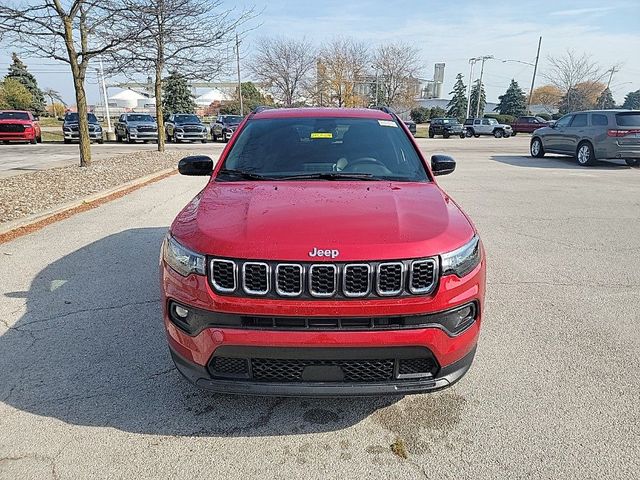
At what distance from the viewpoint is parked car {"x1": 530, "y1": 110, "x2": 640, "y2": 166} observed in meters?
14.2

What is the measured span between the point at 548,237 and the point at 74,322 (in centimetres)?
602

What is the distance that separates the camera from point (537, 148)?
18.8 meters

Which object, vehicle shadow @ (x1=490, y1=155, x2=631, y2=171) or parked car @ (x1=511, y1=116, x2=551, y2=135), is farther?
parked car @ (x1=511, y1=116, x2=551, y2=135)

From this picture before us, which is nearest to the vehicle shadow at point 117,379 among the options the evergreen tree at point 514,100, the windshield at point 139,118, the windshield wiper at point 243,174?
the windshield wiper at point 243,174

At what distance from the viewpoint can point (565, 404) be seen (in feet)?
9.17

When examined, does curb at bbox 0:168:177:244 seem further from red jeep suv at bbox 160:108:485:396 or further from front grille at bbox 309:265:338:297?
front grille at bbox 309:265:338:297

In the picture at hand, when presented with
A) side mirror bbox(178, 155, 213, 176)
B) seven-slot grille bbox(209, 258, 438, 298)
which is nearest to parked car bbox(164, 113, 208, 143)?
side mirror bbox(178, 155, 213, 176)

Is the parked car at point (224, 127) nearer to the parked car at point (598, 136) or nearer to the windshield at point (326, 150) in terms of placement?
the parked car at point (598, 136)

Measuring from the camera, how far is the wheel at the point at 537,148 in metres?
18.6

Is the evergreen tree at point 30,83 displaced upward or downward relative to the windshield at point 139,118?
upward

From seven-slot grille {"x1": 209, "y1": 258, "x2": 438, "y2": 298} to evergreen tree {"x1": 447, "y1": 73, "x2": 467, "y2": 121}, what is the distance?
2866 inches

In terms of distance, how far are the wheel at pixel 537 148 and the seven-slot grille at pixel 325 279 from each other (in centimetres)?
1866

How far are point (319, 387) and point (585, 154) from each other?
16.5 m

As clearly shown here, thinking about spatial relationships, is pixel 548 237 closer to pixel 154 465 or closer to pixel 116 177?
pixel 154 465
